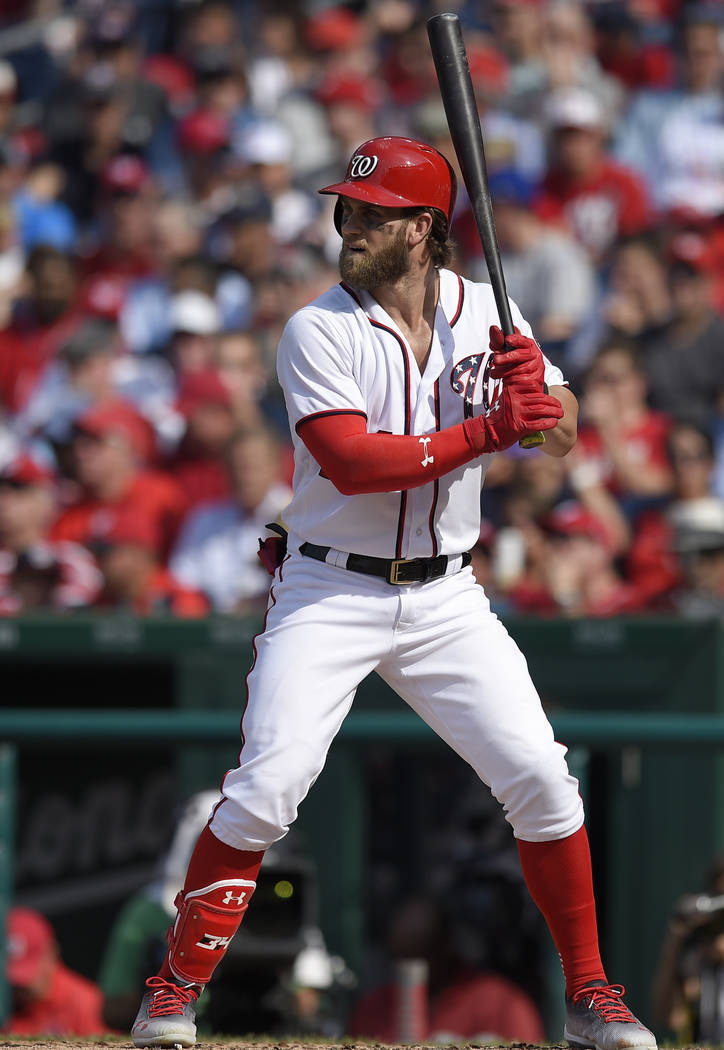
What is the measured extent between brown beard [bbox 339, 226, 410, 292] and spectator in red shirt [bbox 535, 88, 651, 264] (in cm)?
459

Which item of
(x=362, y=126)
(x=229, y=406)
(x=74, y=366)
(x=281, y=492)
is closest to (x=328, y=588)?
(x=281, y=492)

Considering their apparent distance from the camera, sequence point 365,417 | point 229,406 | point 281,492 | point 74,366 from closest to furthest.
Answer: point 365,417, point 281,492, point 229,406, point 74,366

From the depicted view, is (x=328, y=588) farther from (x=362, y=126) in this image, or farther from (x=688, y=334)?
(x=362, y=126)

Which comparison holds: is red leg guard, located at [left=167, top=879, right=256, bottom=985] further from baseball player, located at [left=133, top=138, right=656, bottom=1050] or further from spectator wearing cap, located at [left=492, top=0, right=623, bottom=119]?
spectator wearing cap, located at [left=492, top=0, right=623, bottom=119]

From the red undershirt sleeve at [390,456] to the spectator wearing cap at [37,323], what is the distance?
480 centimetres

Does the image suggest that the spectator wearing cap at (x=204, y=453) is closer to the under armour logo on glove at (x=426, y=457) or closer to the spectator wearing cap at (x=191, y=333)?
the spectator wearing cap at (x=191, y=333)

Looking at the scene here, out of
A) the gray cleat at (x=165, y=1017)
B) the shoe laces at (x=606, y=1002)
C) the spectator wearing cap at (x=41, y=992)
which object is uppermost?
the shoe laces at (x=606, y=1002)

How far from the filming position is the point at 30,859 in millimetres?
5258

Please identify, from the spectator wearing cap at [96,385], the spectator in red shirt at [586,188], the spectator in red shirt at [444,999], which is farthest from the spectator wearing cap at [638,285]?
the spectator in red shirt at [444,999]

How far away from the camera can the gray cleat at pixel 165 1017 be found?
2.99 metres

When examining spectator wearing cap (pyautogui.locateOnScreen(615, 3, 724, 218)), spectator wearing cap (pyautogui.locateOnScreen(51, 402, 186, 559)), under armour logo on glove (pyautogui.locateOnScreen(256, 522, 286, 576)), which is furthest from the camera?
spectator wearing cap (pyautogui.locateOnScreen(615, 3, 724, 218))

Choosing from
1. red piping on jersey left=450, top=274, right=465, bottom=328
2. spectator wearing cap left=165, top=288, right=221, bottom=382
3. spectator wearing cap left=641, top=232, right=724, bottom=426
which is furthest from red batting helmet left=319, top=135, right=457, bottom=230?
spectator wearing cap left=165, top=288, right=221, bottom=382

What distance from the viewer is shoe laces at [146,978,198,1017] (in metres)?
3.02

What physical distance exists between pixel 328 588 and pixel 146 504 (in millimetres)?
3309
